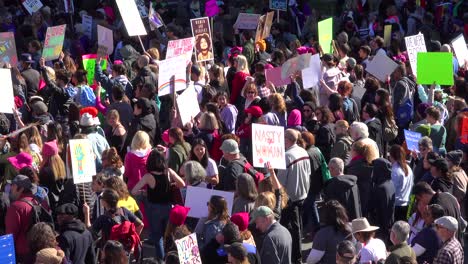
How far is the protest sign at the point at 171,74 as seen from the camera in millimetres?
14688

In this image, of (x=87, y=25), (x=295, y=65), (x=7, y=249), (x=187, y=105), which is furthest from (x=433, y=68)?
(x=87, y=25)

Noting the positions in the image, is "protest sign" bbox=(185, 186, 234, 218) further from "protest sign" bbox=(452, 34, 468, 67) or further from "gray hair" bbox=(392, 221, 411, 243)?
"protest sign" bbox=(452, 34, 468, 67)

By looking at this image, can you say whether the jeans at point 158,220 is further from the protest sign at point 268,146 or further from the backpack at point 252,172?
the protest sign at point 268,146

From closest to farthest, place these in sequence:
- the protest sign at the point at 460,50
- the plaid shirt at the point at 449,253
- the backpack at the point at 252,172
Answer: the plaid shirt at the point at 449,253 → the backpack at the point at 252,172 → the protest sign at the point at 460,50

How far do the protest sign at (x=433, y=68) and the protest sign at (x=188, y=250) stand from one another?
7401 millimetres

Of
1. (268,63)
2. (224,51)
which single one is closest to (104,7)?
(224,51)

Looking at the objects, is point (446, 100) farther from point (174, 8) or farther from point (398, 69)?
point (174, 8)

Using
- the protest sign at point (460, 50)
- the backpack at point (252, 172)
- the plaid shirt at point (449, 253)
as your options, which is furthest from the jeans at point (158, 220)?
the protest sign at point (460, 50)

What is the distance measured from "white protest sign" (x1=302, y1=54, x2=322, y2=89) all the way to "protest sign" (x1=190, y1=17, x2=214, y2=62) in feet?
7.07

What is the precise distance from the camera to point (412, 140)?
13.2m

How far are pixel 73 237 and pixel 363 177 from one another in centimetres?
370

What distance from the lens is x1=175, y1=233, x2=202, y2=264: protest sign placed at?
29.5ft

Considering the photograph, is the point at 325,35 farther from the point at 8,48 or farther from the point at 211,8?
the point at 211,8

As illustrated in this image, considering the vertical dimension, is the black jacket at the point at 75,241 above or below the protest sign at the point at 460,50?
above
